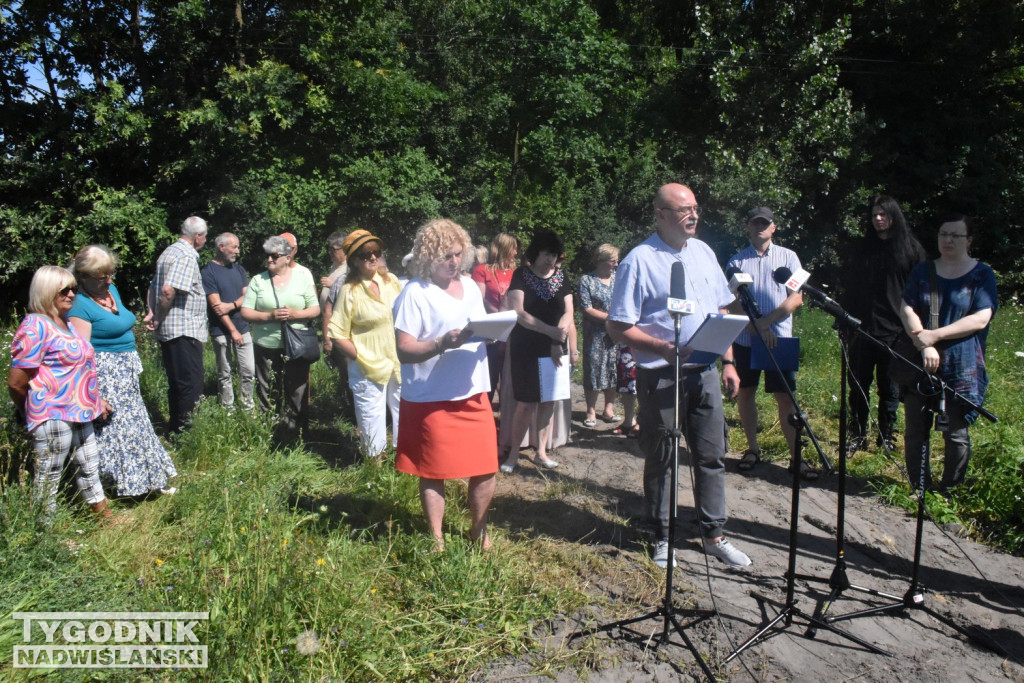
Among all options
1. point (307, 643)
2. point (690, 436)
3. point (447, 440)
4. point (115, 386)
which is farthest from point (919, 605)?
point (115, 386)

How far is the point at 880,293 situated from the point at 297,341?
4543 millimetres

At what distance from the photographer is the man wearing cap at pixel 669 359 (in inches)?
160

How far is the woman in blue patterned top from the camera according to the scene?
4844mm

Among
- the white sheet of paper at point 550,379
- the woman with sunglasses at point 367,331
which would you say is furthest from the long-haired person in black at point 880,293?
the woman with sunglasses at point 367,331

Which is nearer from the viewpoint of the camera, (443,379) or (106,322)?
(443,379)

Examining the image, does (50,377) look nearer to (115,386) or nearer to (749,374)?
(115,386)

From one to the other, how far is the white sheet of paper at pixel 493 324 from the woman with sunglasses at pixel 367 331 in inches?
74.6

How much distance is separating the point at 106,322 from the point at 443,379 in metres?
2.51

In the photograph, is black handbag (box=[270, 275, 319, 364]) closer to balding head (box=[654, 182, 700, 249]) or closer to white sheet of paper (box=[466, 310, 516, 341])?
white sheet of paper (box=[466, 310, 516, 341])

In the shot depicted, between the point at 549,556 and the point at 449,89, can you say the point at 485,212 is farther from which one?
the point at 549,556

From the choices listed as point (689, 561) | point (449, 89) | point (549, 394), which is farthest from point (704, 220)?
point (689, 561)

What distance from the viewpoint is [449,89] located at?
55.7ft

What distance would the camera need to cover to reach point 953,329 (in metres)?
4.84

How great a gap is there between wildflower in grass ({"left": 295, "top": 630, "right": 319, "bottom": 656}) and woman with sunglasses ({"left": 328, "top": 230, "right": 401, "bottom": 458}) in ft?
7.49
